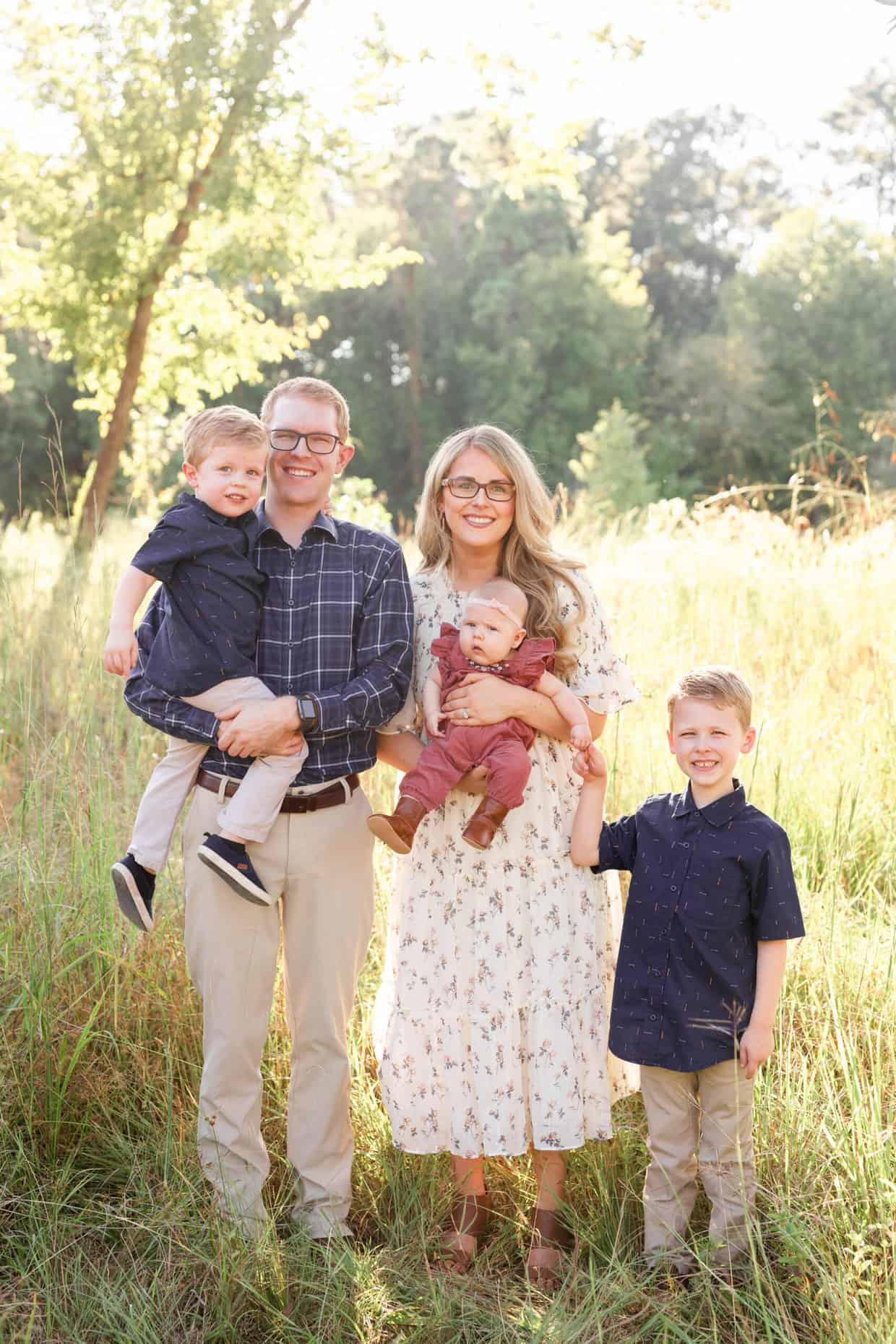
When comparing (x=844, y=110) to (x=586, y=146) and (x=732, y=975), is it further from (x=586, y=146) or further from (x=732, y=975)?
(x=732, y=975)

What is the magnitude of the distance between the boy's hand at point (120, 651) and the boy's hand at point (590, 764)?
1.14 meters

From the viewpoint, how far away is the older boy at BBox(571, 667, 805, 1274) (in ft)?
8.77

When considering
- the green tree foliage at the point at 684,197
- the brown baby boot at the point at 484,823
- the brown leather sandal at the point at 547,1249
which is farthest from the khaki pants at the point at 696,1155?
the green tree foliage at the point at 684,197

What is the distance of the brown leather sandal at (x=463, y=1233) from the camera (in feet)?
9.68

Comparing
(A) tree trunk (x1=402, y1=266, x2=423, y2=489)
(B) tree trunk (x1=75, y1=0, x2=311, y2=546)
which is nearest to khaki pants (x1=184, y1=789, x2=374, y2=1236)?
(B) tree trunk (x1=75, y1=0, x2=311, y2=546)

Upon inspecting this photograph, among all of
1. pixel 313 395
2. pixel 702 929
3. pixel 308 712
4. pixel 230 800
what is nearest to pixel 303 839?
pixel 230 800

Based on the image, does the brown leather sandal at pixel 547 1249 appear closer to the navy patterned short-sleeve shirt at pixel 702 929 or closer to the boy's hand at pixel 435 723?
the navy patterned short-sleeve shirt at pixel 702 929

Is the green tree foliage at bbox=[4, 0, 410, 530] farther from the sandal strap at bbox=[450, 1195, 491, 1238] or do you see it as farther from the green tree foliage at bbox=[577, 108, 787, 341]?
the green tree foliage at bbox=[577, 108, 787, 341]

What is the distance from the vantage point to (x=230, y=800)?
117 inches

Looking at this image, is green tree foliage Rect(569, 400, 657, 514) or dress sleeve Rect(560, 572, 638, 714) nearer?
dress sleeve Rect(560, 572, 638, 714)

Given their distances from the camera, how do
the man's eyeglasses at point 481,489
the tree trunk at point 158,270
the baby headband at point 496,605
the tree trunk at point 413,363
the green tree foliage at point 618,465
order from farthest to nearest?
1. the tree trunk at point 413,363
2. the green tree foliage at point 618,465
3. the tree trunk at point 158,270
4. the man's eyeglasses at point 481,489
5. the baby headband at point 496,605

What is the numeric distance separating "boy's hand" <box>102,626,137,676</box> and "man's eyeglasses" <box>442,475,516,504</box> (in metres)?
0.91

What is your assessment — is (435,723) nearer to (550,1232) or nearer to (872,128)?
(550,1232)

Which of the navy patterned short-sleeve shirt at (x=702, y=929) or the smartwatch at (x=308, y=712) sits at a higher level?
the smartwatch at (x=308, y=712)
